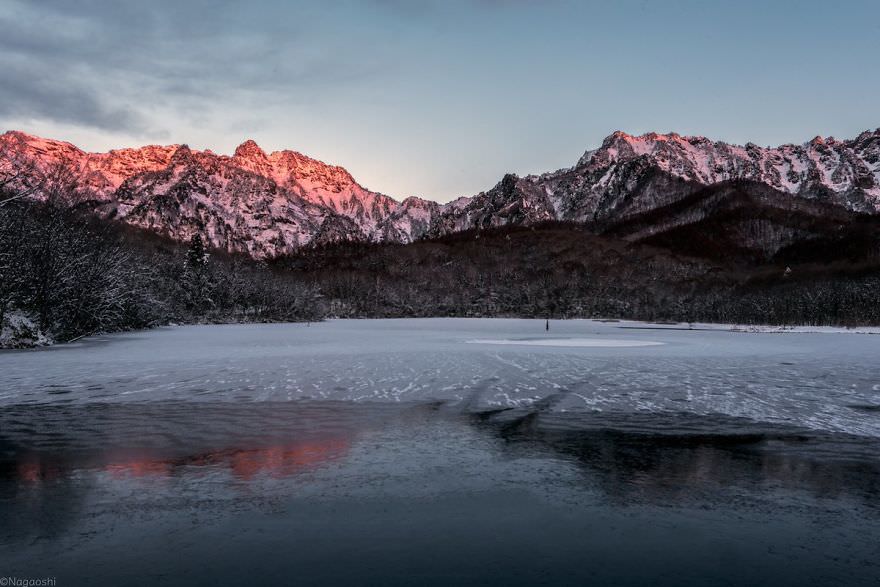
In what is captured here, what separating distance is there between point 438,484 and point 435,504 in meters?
1.00

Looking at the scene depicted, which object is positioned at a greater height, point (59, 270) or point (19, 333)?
point (59, 270)

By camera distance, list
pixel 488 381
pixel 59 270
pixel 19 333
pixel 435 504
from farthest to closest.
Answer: pixel 59 270 → pixel 19 333 → pixel 488 381 → pixel 435 504

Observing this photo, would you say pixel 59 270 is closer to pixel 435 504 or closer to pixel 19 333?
pixel 19 333

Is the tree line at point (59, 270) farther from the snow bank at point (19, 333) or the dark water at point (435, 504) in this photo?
the dark water at point (435, 504)

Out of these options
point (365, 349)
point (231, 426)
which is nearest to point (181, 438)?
point (231, 426)

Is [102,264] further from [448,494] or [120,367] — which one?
[448,494]

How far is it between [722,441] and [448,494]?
7104 millimetres

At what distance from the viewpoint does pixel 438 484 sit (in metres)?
9.08

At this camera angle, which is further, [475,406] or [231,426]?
[475,406]

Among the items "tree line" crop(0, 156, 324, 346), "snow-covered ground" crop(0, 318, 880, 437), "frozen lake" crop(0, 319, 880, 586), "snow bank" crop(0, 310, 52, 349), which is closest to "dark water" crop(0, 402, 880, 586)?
"frozen lake" crop(0, 319, 880, 586)

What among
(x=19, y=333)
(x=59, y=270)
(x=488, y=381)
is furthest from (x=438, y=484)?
(x=59, y=270)

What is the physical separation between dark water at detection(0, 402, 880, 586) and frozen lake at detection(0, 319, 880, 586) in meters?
0.04

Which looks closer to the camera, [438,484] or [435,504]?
[435,504]

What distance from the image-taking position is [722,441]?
40.5 ft
